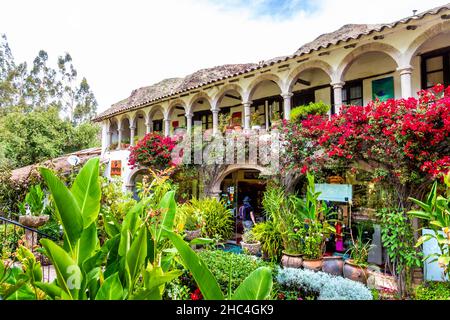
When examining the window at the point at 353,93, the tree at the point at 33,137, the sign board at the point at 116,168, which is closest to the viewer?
the window at the point at 353,93

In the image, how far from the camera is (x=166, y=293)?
455cm

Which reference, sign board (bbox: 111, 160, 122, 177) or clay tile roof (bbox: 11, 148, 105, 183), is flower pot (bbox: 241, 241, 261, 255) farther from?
sign board (bbox: 111, 160, 122, 177)

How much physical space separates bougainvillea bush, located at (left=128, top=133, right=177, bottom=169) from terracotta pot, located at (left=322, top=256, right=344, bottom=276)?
764cm

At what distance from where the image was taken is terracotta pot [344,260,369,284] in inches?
227

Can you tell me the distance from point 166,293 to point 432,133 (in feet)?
18.9

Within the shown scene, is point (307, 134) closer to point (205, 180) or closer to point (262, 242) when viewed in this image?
point (262, 242)

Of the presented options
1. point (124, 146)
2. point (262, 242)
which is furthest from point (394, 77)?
point (124, 146)

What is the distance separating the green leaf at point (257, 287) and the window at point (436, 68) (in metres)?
8.88

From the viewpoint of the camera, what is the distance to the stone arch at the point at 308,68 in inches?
338

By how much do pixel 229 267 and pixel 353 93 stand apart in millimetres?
8040

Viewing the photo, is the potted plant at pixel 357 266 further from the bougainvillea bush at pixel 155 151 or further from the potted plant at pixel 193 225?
the bougainvillea bush at pixel 155 151

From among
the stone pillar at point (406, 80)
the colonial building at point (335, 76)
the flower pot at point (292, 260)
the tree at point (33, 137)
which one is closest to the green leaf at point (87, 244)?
the flower pot at point (292, 260)

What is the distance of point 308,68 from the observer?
9133 millimetres

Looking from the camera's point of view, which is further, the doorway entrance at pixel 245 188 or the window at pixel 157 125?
the window at pixel 157 125
